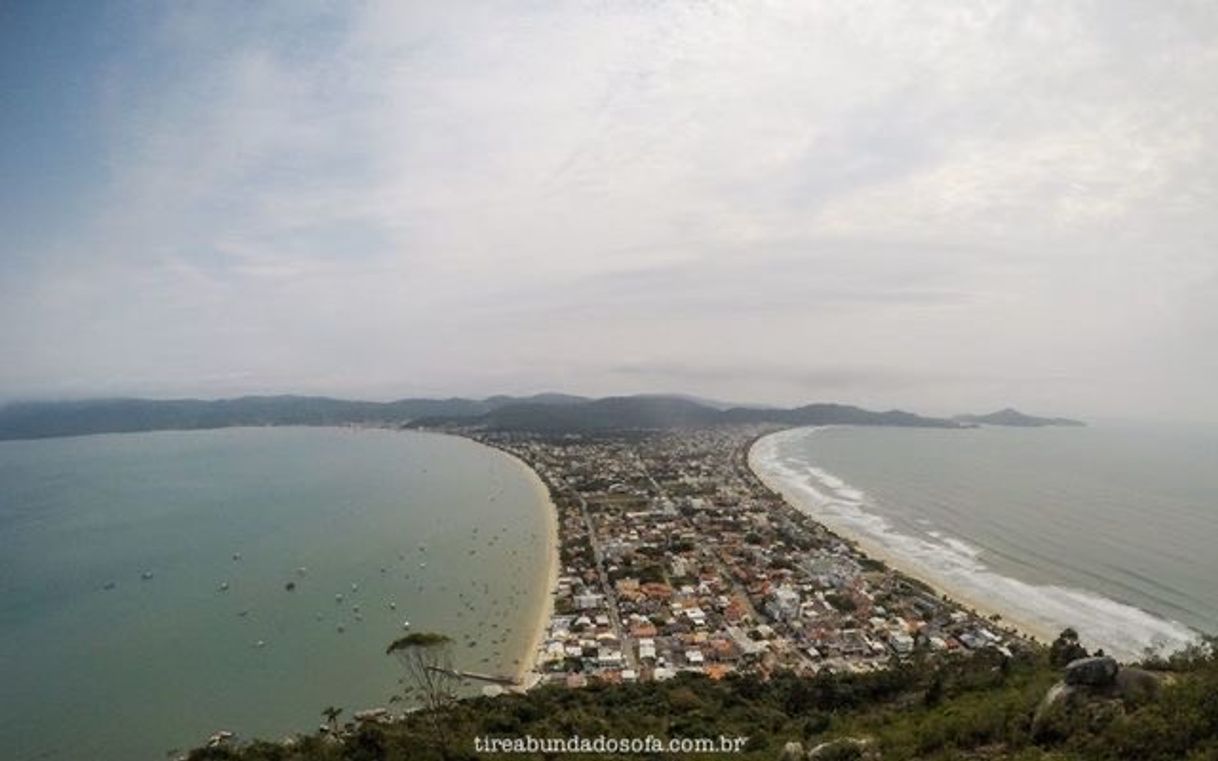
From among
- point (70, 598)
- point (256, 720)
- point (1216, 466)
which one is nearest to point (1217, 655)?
point (256, 720)

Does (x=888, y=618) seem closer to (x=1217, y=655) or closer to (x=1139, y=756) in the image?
(x=1217, y=655)

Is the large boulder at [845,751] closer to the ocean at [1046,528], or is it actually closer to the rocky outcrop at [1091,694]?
the rocky outcrop at [1091,694]

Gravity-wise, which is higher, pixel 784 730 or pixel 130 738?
pixel 784 730

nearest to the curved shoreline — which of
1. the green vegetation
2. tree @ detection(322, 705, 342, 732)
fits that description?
the green vegetation

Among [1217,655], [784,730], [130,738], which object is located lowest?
[130,738]

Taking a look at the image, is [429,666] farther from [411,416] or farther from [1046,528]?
[411,416]
